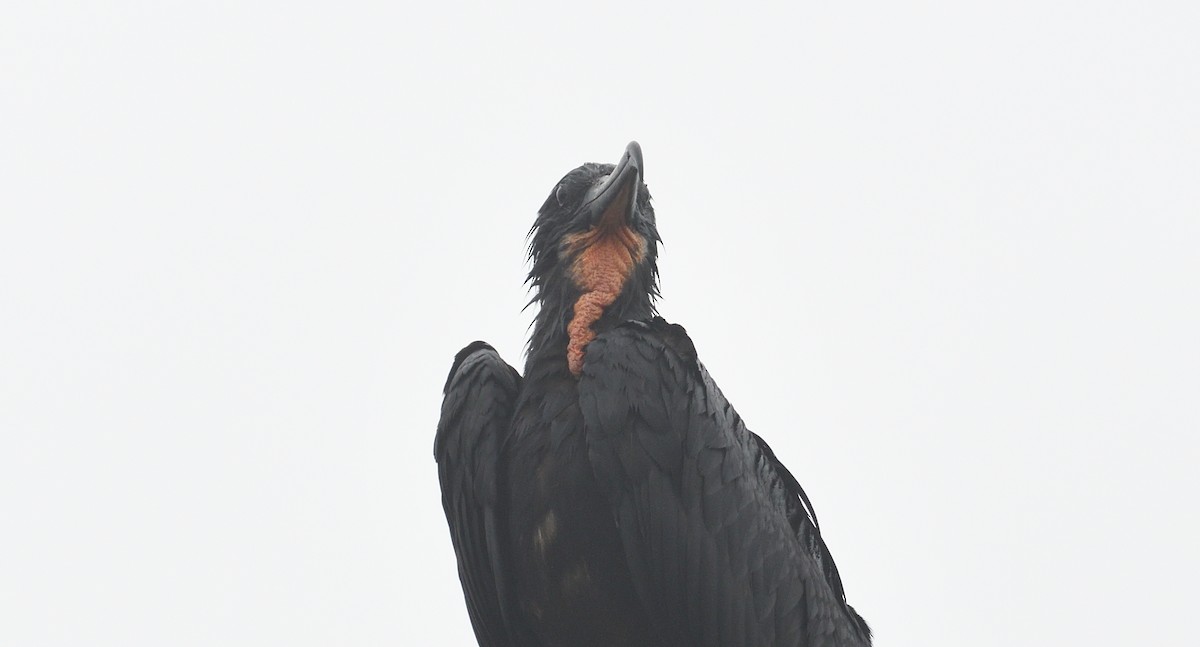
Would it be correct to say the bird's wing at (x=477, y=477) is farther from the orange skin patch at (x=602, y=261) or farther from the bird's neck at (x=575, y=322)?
the orange skin patch at (x=602, y=261)

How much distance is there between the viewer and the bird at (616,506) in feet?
22.3

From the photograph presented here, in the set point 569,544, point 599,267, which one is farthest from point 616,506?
point 599,267

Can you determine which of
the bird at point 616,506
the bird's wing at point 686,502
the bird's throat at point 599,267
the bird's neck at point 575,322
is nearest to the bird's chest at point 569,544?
the bird at point 616,506

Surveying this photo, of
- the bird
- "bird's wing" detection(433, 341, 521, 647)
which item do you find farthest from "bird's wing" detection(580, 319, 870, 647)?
"bird's wing" detection(433, 341, 521, 647)

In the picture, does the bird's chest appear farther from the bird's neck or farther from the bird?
the bird's neck

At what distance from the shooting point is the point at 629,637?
6949 millimetres

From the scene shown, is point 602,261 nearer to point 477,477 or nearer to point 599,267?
point 599,267

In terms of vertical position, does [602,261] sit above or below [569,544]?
above

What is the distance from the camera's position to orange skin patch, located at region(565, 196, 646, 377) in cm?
→ 769

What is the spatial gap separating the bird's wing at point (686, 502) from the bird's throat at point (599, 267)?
0.40m

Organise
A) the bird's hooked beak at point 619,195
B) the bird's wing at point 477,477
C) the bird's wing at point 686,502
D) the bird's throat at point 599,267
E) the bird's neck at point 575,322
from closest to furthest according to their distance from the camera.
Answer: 1. the bird's wing at point 686,502
2. the bird's wing at point 477,477
3. the bird's neck at point 575,322
4. the bird's throat at point 599,267
5. the bird's hooked beak at point 619,195

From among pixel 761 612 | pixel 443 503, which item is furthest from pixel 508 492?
pixel 761 612

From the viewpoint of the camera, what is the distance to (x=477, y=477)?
7074 mm

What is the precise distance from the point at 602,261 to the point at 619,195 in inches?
16.4
